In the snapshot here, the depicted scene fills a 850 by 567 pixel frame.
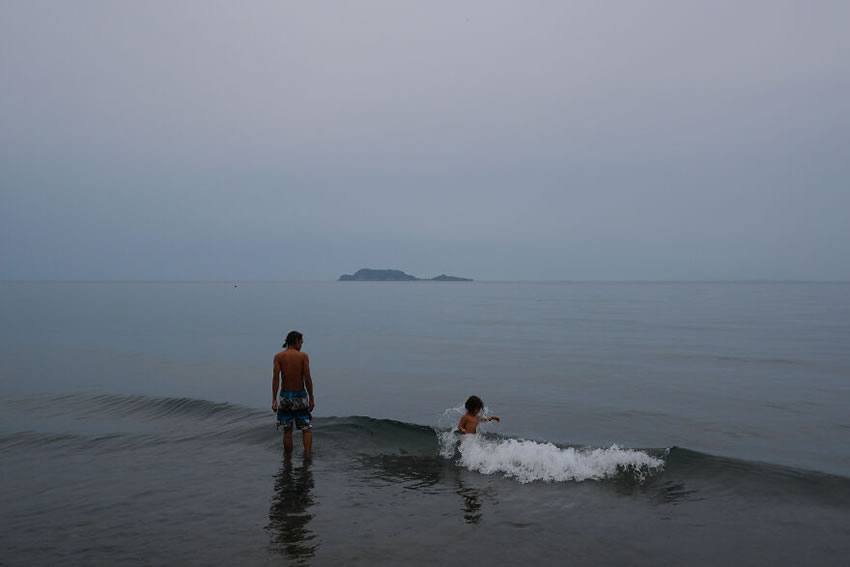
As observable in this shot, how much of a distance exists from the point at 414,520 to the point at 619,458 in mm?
5095

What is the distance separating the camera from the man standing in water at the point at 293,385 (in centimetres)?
1171

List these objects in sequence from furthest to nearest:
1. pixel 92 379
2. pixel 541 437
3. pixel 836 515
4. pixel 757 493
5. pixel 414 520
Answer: pixel 92 379
pixel 541 437
pixel 757 493
pixel 836 515
pixel 414 520

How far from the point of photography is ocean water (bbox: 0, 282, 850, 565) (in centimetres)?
833

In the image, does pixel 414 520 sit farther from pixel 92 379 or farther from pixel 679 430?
pixel 92 379

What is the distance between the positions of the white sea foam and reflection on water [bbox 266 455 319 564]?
11.1 ft

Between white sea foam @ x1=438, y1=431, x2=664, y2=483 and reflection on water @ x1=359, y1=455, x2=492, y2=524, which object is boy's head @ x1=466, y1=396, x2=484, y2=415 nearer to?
white sea foam @ x1=438, y1=431, x2=664, y2=483

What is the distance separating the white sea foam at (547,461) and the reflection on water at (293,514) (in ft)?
11.1

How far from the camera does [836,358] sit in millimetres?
30266

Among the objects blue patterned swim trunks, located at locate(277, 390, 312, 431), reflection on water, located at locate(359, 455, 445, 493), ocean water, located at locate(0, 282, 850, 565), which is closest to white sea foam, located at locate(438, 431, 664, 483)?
ocean water, located at locate(0, 282, 850, 565)

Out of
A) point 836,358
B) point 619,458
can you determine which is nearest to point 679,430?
point 619,458

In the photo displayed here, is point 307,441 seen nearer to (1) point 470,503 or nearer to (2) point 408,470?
(2) point 408,470

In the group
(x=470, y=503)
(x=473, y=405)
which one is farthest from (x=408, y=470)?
(x=470, y=503)

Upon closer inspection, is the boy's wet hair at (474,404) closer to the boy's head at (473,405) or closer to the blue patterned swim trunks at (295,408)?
the boy's head at (473,405)

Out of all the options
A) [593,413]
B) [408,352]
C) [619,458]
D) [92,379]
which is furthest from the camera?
[408,352]
